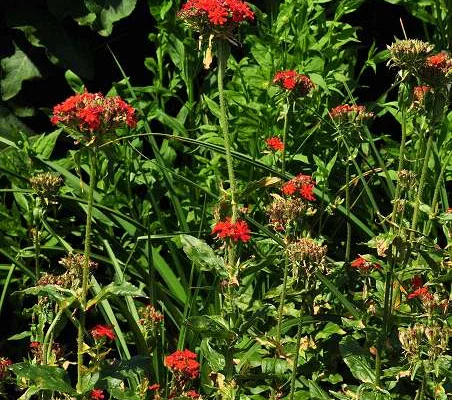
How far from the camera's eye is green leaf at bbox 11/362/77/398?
7.97ft

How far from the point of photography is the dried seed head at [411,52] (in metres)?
2.66

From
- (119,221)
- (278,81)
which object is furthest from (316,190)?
(119,221)

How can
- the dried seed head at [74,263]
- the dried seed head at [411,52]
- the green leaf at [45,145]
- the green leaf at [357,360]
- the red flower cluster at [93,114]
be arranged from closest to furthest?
the red flower cluster at [93,114], the dried seed head at [74,263], the dried seed head at [411,52], the green leaf at [357,360], the green leaf at [45,145]

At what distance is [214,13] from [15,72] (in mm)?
1961

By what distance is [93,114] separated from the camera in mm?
2381

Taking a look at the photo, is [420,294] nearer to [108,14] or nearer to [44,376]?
[44,376]

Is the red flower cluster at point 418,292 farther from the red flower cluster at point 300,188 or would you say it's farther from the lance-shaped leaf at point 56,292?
the lance-shaped leaf at point 56,292

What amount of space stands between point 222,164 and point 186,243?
48.2 inches

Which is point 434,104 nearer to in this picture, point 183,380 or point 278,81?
point 278,81

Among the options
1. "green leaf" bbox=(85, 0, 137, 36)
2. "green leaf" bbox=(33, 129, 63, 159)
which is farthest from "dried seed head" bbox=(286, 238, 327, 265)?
"green leaf" bbox=(85, 0, 137, 36)

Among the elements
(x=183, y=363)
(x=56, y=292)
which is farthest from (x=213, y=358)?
(x=56, y=292)

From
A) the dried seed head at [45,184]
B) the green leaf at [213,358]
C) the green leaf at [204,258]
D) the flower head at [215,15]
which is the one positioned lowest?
the green leaf at [213,358]

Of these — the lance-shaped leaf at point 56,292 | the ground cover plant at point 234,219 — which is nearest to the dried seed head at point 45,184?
the ground cover plant at point 234,219

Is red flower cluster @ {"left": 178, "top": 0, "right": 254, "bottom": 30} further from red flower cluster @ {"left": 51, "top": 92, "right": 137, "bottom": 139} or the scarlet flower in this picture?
the scarlet flower
